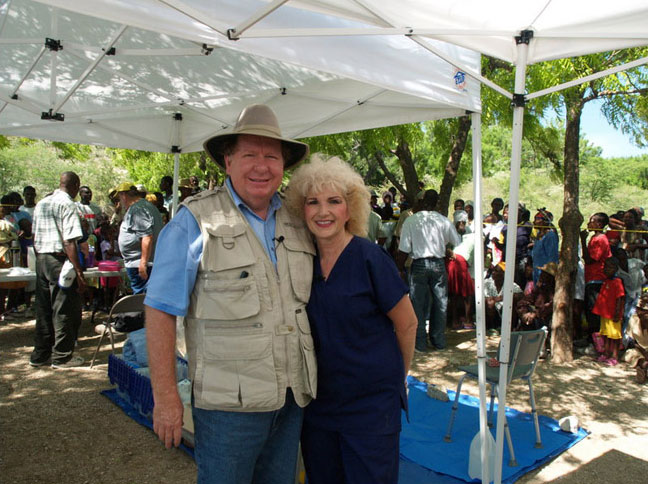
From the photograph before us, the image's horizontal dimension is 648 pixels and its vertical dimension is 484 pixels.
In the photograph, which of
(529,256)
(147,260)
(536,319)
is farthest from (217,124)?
(529,256)

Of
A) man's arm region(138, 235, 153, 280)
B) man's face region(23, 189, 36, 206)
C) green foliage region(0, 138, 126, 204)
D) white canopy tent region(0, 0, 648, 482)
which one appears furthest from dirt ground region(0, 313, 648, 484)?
green foliage region(0, 138, 126, 204)

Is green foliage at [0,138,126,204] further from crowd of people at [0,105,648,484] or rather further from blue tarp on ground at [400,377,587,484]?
crowd of people at [0,105,648,484]

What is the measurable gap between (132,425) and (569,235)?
500cm

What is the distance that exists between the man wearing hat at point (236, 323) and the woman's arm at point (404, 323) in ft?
1.20

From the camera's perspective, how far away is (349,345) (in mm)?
1956

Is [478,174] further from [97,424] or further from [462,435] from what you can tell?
[97,424]

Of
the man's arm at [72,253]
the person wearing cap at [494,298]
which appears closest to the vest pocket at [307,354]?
the man's arm at [72,253]

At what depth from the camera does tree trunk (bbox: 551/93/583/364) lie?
5.92 metres

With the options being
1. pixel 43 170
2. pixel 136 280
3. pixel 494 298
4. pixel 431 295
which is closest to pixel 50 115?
pixel 136 280

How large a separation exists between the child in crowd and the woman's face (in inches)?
208

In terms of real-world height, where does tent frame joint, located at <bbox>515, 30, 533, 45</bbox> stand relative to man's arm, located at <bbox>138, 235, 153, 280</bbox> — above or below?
above

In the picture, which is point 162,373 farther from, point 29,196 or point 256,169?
point 29,196

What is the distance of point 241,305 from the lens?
177cm

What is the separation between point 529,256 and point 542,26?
570 cm
